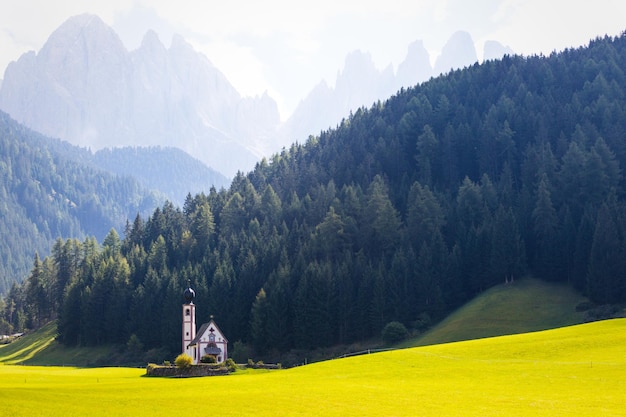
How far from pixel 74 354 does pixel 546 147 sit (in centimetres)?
10263

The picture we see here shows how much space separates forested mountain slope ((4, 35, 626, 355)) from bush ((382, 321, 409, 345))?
7.20 metres

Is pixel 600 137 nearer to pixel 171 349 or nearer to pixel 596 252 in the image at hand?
pixel 596 252

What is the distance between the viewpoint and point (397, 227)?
13625cm

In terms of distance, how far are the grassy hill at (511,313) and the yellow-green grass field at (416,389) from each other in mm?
32116

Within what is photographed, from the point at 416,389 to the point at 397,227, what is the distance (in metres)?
88.5

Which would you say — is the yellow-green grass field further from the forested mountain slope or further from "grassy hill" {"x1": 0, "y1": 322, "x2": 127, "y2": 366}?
"grassy hill" {"x1": 0, "y1": 322, "x2": 127, "y2": 366}

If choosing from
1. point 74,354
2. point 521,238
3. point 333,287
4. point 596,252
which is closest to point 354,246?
point 333,287

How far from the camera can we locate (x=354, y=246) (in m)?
139

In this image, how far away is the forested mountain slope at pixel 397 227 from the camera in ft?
393

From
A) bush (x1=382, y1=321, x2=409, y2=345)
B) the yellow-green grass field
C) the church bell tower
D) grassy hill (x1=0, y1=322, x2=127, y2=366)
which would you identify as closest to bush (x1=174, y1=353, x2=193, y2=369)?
the yellow-green grass field

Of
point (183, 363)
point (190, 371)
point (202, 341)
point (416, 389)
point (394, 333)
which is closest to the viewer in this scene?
point (416, 389)

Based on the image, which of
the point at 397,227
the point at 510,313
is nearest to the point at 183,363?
the point at 510,313

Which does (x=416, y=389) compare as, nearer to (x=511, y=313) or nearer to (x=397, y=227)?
(x=511, y=313)

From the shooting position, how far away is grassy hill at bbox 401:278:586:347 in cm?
10019
